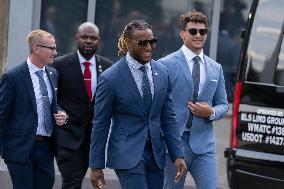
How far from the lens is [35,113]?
6211 millimetres

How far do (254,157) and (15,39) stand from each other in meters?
7.62

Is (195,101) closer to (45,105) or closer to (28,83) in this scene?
(45,105)

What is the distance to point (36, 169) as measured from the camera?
20.9ft

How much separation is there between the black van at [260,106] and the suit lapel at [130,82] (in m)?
1.51

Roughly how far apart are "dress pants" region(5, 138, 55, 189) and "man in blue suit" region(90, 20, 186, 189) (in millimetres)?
1082

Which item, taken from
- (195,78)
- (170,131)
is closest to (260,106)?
(195,78)

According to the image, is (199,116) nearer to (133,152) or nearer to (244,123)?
(244,123)

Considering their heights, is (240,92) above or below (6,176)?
above

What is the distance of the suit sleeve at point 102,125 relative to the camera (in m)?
5.27

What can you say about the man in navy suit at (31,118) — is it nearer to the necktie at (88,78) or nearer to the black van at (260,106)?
the necktie at (88,78)

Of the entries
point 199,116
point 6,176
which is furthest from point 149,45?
point 6,176

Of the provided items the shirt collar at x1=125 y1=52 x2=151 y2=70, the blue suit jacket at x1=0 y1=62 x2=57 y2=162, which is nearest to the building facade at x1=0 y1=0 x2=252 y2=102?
the blue suit jacket at x1=0 y1=62 x2=57 y2=162

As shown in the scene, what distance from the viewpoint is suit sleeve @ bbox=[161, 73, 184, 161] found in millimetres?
5504

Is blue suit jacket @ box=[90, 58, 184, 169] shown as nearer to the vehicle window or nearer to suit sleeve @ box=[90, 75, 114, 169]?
suit sleeve @ box=[90, 75, 114, 169]
